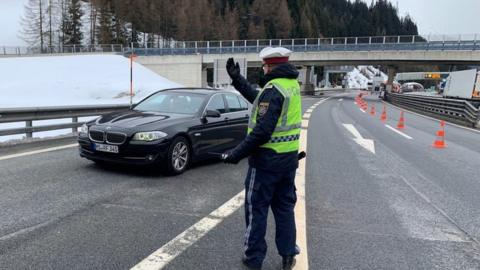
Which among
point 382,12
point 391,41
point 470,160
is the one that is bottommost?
point 470,160

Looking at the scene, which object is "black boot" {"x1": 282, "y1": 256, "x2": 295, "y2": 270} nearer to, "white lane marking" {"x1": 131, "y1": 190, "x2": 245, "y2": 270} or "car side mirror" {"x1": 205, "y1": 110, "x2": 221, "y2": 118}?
"white lane marking" {"x1": 131, "y1": 190, "x2": 245, "y2": 270}

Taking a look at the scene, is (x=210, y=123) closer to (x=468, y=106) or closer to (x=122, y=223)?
(x=122, y=223)

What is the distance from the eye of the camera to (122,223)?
4.36 metres

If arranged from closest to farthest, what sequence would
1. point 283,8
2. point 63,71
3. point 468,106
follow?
point 468,106 → point 63,71 → point 283,8

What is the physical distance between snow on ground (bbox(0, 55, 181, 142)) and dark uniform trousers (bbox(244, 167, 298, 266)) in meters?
23.3

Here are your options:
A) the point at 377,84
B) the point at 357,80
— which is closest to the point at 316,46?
the point at 377,84

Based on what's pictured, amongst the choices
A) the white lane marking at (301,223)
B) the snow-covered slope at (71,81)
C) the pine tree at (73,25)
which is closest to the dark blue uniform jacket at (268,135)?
the white lane marking at (301,223)

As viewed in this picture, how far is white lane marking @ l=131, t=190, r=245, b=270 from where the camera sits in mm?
3461

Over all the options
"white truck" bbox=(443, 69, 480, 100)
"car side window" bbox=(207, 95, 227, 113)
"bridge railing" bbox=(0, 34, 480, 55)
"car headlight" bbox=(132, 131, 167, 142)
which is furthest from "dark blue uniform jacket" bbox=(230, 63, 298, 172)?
"bridge railing" bbox=(0, 34, 480, 55)

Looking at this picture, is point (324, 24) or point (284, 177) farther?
point (324, 24)

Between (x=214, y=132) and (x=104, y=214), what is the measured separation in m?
3.28

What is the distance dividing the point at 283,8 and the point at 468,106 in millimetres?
95165

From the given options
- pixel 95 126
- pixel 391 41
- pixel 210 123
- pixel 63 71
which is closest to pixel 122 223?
pixel 95 126

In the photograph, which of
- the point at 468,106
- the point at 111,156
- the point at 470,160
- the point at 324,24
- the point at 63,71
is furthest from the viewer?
the point at 324,24
